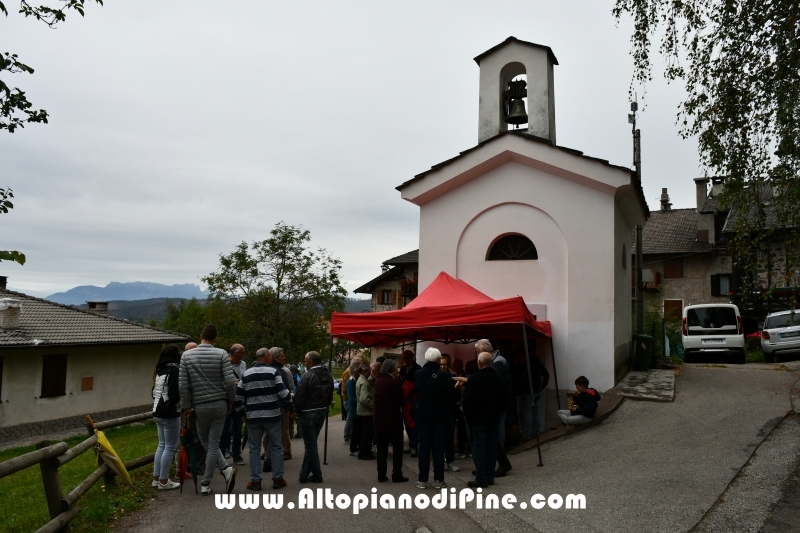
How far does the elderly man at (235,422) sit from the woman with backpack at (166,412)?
3.52 ft

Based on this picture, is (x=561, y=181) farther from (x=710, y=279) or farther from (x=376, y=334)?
(x=710, y=279)

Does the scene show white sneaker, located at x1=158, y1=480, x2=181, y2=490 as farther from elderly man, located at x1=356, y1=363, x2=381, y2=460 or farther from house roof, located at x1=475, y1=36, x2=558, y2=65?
house roof, located at x1=475, y1=36, x2=558, y2=65

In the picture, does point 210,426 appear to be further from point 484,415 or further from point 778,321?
point 778,321

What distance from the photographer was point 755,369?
16266 millimetres

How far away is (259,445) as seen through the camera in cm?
778

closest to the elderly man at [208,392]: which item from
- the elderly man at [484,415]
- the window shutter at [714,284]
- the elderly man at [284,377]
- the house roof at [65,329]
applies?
the elderly man at [284,377]

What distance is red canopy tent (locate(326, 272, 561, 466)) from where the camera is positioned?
978cm

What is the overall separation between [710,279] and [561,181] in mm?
28229

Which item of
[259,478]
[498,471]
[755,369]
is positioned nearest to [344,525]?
[259,478]

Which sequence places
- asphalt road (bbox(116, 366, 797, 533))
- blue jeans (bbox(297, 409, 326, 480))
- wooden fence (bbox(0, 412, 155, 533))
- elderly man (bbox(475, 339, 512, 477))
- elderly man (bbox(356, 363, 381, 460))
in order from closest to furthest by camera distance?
wooden fence (bbox(0, 412, 155, 533))
asphalt road (bbox(116, 366, 797, 533))
blue jeans (bbox(297, 409, 326, 480))
elderly man (bbox(475, 339, 512, 477))
elderly man (bbox(356, 363, 381, 460))

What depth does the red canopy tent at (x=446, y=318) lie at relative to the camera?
9.80 meters

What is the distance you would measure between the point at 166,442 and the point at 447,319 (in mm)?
4466

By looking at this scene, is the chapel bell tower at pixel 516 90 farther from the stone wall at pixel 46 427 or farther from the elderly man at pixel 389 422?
the stone wall at pixel 46 427

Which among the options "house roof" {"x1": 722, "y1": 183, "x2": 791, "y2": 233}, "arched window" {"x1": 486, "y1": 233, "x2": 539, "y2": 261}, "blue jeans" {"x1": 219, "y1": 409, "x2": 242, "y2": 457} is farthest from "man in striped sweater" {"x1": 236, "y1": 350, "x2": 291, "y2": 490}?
"arched window" {"x1": 486, "y1": 233, "x2": 539, "y2": 261}
